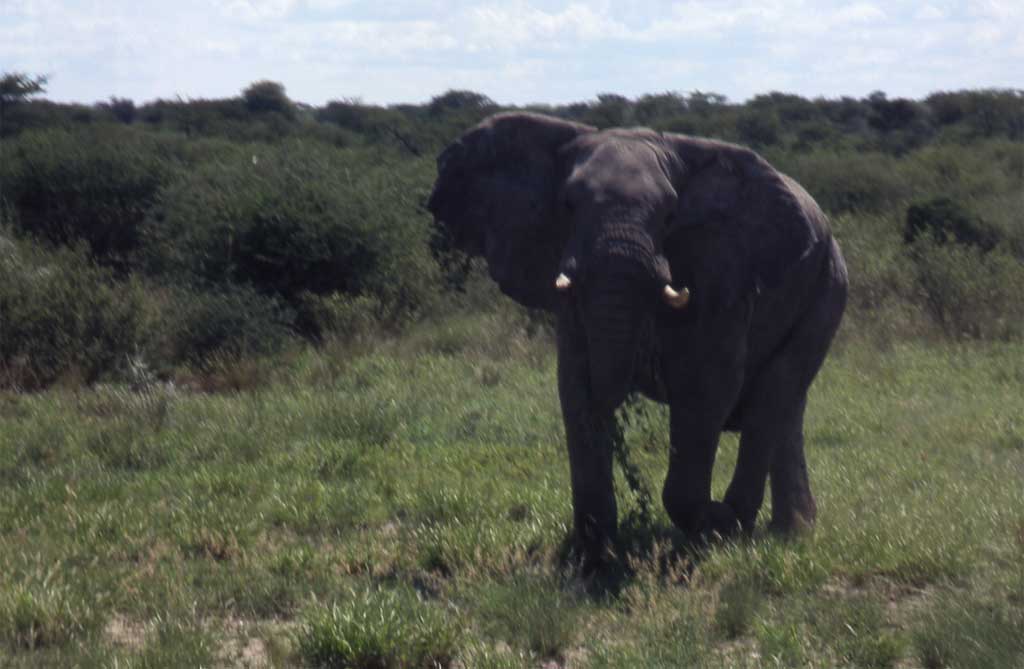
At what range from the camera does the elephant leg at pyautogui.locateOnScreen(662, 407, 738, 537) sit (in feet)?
19.5

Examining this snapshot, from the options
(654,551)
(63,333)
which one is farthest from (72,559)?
(63,333)

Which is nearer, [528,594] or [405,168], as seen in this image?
[528,594]

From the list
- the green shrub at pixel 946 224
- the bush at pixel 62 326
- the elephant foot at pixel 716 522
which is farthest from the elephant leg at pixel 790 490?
the green shrub at pixel 946 224

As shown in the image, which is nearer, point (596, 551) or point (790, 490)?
point (596, 551)

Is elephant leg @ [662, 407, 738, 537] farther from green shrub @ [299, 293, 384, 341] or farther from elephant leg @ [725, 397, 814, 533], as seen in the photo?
green shrub @ [299, 293, 384, 341]

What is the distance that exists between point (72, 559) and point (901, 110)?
4537cm

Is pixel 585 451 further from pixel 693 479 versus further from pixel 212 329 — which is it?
pixel 212 329

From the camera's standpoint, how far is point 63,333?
12.6 m

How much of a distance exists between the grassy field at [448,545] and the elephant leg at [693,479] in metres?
0.15

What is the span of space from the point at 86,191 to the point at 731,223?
692 inches

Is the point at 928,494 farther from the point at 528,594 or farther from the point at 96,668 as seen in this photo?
the point at 96,668

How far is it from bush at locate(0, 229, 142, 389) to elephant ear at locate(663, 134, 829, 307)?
7904mm

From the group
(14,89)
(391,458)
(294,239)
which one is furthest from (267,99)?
(391,458)

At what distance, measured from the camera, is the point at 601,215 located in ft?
16.7
